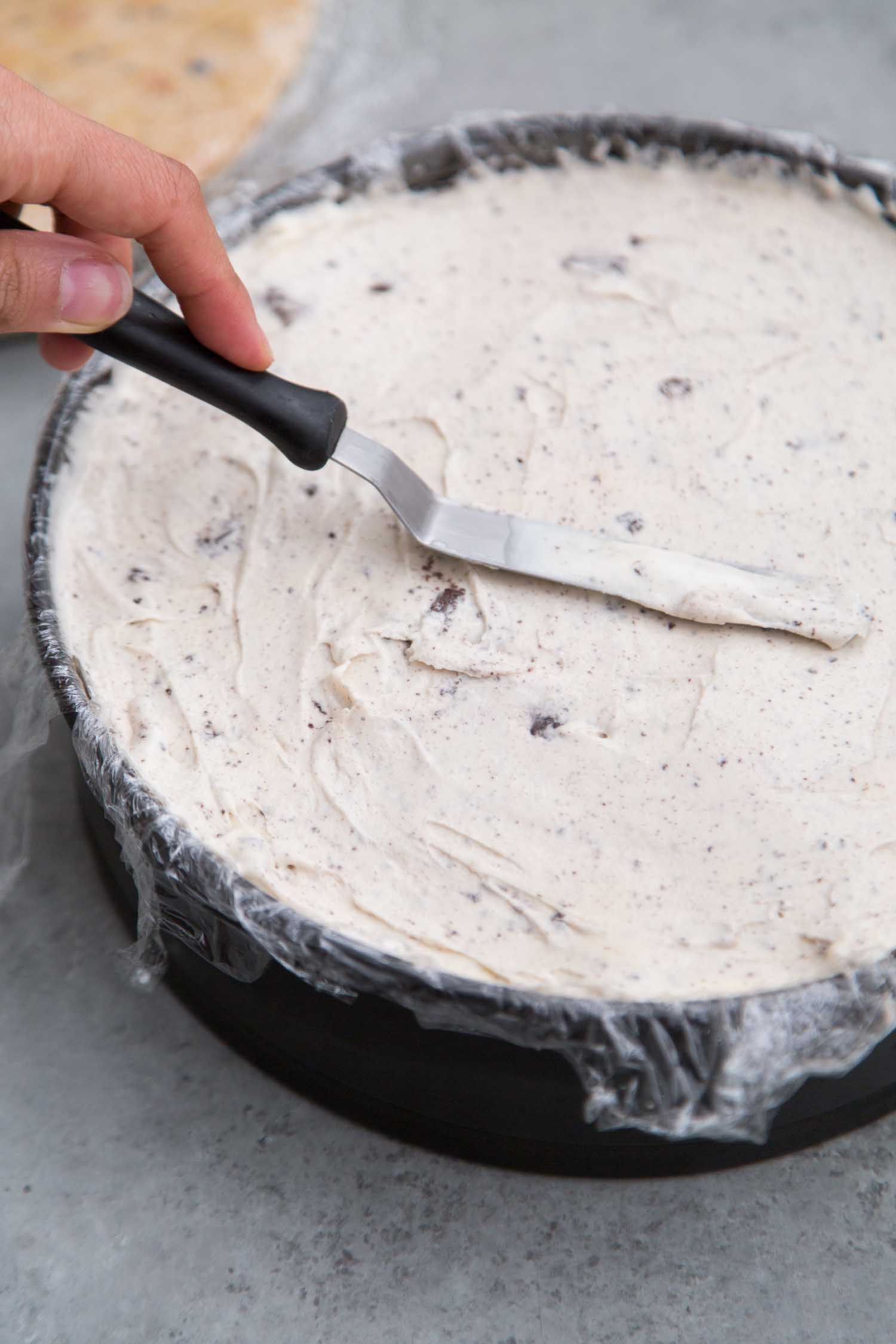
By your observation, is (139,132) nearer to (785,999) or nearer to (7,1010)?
(7,1010)

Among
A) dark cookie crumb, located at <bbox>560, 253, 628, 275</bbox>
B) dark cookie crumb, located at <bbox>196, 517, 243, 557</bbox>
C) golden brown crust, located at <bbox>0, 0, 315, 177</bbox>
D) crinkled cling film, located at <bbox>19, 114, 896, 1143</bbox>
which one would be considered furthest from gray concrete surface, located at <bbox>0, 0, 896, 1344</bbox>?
golden brown crust, located at <bbox>0, 0, 315, 177</bbox>

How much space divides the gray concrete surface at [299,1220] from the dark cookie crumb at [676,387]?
90 centimetres

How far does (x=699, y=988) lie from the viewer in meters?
1.12

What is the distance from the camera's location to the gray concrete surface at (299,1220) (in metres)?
1.27

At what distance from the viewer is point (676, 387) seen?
5.21 ft

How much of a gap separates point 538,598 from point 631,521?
0.17 meters

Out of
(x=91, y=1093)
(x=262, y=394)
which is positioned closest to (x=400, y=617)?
(x=262, y=394)

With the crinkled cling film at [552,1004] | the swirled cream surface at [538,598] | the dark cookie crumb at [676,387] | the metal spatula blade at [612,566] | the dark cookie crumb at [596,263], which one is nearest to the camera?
the crinkled cling film at [552,1004]

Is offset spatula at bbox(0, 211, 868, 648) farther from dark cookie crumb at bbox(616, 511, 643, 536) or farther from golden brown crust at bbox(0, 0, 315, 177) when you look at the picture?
golden brown crust at bbox(0, 0, 315, 177)

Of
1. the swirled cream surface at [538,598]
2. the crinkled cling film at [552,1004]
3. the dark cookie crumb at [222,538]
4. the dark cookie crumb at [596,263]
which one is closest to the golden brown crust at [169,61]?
the swirled cream surface at [538,598]

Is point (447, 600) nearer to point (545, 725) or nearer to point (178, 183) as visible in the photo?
point (545, 725)

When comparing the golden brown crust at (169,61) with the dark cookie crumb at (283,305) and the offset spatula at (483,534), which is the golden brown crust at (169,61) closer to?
the dark cookie crumb at (283,305)

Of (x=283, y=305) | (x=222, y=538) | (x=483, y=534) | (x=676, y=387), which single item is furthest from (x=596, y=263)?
(x=222, y=538)

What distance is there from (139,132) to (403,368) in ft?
2.92
